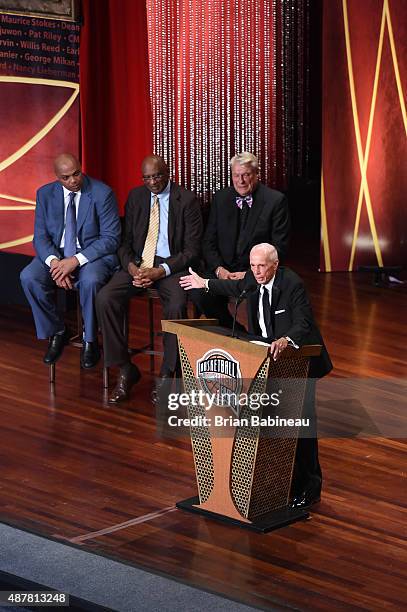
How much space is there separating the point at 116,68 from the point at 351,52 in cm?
158

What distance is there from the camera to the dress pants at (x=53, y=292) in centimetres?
581

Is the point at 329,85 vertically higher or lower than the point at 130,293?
higher

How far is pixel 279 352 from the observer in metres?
4.03

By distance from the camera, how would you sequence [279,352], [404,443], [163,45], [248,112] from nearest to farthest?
[279,352] < [404,443] < [163,45] < [248,112]

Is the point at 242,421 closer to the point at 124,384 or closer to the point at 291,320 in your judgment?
the point at 291,320

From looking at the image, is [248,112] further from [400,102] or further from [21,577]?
[21,577]

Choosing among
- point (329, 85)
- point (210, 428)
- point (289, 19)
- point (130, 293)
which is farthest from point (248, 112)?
point (210, 428)

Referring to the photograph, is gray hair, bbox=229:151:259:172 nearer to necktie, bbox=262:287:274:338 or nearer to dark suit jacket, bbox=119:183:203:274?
dark suit jacket, bbox=119:183:203:274

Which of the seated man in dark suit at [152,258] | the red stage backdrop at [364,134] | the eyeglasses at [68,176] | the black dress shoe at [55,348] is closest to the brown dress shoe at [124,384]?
the seated man in dark suit at [152,258]

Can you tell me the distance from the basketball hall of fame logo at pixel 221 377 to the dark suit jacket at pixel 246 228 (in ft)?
5.41

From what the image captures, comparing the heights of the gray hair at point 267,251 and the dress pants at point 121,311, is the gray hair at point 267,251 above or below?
above

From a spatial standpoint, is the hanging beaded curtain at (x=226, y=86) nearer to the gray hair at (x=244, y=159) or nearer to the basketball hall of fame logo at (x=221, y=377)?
the gray hair at (x=244, y=159)

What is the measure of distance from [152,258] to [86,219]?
40cm

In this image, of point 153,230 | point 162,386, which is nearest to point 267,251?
point 162,386
